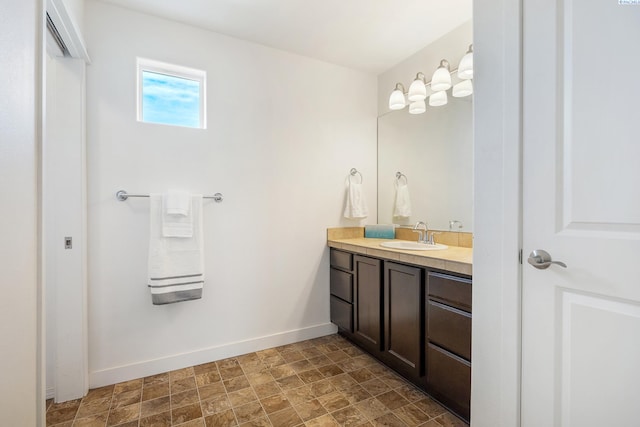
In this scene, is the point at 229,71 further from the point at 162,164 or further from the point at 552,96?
the point at 552,96

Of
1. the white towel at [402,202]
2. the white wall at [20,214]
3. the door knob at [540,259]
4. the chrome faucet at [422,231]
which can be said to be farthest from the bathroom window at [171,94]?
the door knob at [540,259]

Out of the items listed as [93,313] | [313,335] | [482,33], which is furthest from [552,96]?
[93,313]

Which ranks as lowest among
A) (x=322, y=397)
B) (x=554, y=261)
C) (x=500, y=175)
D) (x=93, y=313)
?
(x=322, y=397)

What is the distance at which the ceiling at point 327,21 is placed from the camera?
1959 millimetres

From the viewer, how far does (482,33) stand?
3.98 feet

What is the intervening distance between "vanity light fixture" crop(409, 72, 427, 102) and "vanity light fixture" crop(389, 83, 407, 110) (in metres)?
0.16

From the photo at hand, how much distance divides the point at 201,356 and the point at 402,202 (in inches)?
82.0

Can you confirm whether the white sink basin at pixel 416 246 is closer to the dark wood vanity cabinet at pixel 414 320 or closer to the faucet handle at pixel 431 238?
the faucet handle at pixel 431 238

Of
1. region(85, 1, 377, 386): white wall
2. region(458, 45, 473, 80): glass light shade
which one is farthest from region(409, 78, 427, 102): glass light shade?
region(85, 1, 377, 386): white wall

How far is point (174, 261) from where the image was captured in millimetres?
2076

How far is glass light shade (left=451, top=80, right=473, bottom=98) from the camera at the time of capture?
6.86ft

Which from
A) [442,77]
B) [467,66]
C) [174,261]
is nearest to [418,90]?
[442,77]

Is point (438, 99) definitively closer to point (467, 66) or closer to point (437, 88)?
point (437, 88)

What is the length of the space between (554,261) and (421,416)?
1.18 m
